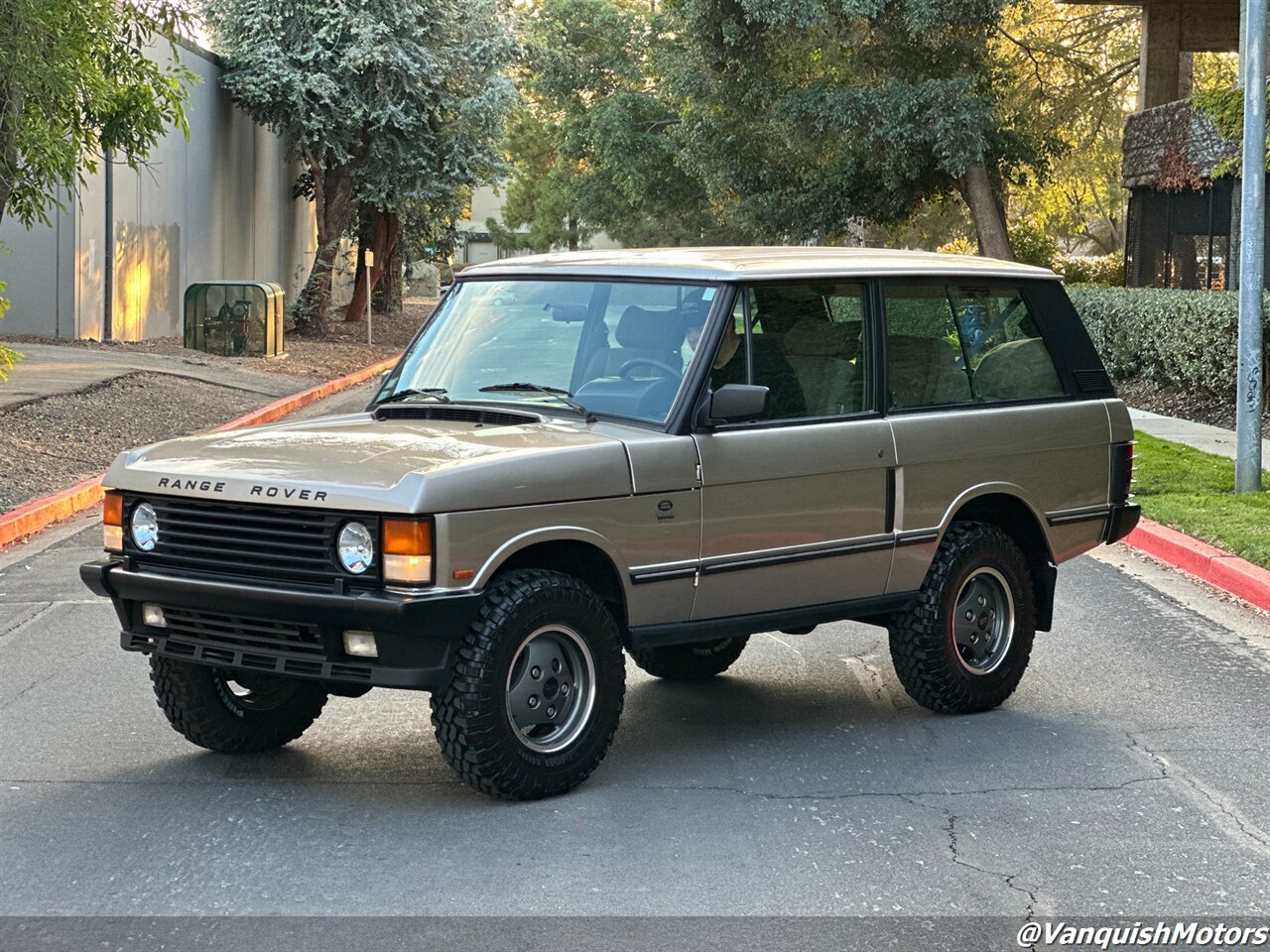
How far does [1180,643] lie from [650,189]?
45.7 meters

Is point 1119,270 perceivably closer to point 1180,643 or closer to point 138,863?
point 1180,643

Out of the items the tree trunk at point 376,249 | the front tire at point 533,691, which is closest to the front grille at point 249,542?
the front tire at point 533,691

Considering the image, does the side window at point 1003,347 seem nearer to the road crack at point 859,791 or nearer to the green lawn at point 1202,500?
the road crack at point 859,791

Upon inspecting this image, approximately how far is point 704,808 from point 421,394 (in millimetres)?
2100

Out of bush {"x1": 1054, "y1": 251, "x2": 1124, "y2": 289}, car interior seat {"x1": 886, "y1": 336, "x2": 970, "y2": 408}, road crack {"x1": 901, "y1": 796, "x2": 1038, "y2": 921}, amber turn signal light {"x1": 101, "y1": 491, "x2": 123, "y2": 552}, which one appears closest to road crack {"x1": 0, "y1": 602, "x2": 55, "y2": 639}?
amber turn signal light {"x1": 101, "y1": 491, "x2": 123, "y2": 552}

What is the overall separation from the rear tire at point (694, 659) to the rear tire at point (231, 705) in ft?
5.76

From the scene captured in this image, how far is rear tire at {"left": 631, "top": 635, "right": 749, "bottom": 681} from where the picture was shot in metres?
8.23

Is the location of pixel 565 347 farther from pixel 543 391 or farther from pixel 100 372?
pixel 100 372

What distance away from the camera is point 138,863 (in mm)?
5602

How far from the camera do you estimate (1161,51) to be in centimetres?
3294

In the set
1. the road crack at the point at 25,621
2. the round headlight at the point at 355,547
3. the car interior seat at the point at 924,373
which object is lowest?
the road crack at the point at 25,621

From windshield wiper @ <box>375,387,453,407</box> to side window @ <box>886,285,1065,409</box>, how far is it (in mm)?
1847

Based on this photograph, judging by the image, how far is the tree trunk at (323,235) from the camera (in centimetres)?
3838

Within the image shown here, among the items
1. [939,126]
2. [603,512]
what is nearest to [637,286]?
[603,512]
